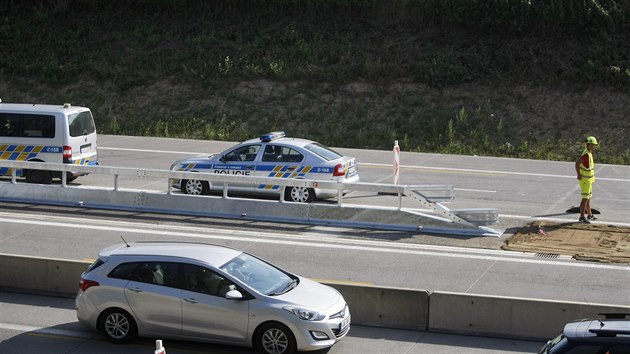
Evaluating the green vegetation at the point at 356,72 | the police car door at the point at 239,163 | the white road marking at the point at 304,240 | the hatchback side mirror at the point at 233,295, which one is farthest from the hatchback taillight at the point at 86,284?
the green vegetation at the point at 356,72

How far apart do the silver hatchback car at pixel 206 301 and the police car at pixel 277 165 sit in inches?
323

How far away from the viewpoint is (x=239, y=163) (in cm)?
2133

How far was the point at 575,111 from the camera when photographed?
103 ft

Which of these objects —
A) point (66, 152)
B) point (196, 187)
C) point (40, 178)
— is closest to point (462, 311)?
point (196, 187)

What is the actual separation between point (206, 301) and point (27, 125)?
41.8ft

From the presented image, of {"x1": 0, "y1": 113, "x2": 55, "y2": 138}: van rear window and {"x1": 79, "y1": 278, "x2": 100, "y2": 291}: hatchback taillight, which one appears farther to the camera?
{"x1": 0, "y1": 113, "x2": 55, "y2": 138}: van rear window

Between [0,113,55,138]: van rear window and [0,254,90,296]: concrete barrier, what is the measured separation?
8.55 metres

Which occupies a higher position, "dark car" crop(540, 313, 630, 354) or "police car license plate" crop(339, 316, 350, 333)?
"dark car" crop(540, 313, 630, 354)

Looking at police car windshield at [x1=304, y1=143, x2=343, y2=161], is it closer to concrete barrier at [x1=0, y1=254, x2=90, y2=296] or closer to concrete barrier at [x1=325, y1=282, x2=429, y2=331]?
concrete barrier at [x1=0, y1=254, x2=90, y2=296]

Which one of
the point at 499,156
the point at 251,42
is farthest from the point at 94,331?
the point at 251,42

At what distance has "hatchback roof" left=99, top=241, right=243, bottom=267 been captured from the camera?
1227 cm

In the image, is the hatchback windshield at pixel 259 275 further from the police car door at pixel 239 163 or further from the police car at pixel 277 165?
the police car door at pixel 239 163

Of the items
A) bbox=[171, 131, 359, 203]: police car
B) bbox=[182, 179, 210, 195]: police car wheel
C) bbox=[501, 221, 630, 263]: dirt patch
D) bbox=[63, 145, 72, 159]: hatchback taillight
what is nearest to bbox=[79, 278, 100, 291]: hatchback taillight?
bbox=[501, 221, 630, 263]: dirt patch

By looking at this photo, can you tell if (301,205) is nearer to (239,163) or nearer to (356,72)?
(239,163)
